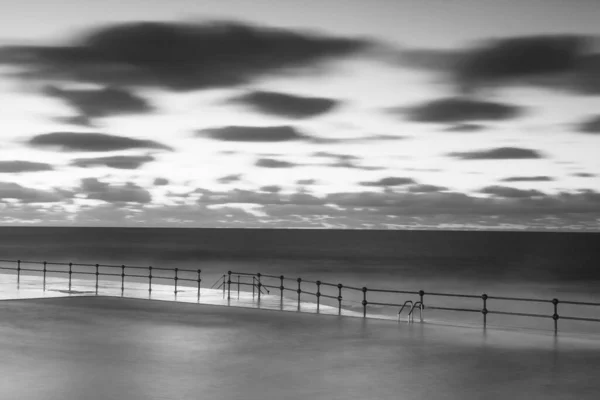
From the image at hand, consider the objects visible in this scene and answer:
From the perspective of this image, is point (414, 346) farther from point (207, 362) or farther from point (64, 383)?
point (64, 383)

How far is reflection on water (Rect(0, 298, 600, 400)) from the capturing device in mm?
10547

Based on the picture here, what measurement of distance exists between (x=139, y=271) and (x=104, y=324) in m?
68.4

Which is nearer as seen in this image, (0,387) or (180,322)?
(0,387)

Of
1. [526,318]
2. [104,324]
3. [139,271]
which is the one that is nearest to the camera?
[104,324]

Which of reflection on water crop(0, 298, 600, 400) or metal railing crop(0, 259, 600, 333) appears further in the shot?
metal railing crop(0, 259, 600, 333)

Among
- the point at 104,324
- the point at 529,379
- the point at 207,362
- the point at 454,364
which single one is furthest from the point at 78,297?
the point at 529,379

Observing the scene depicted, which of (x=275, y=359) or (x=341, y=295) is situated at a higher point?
(x=275, y=359)

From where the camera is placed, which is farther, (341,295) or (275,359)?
(341,295)

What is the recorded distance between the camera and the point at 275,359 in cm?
1329

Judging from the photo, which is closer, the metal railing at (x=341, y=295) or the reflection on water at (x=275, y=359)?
the reflection on water at (x=275, y=359)

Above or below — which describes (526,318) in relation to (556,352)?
below

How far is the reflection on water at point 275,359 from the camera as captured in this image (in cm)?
1055

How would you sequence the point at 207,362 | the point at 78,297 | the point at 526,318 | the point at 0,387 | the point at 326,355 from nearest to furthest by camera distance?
1. the point at 0,387
2. the point at 207,362
3. the point at 326,355
4. the point at 78,297
5. the point at 526,318

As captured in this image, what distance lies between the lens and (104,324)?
18.3 metres
